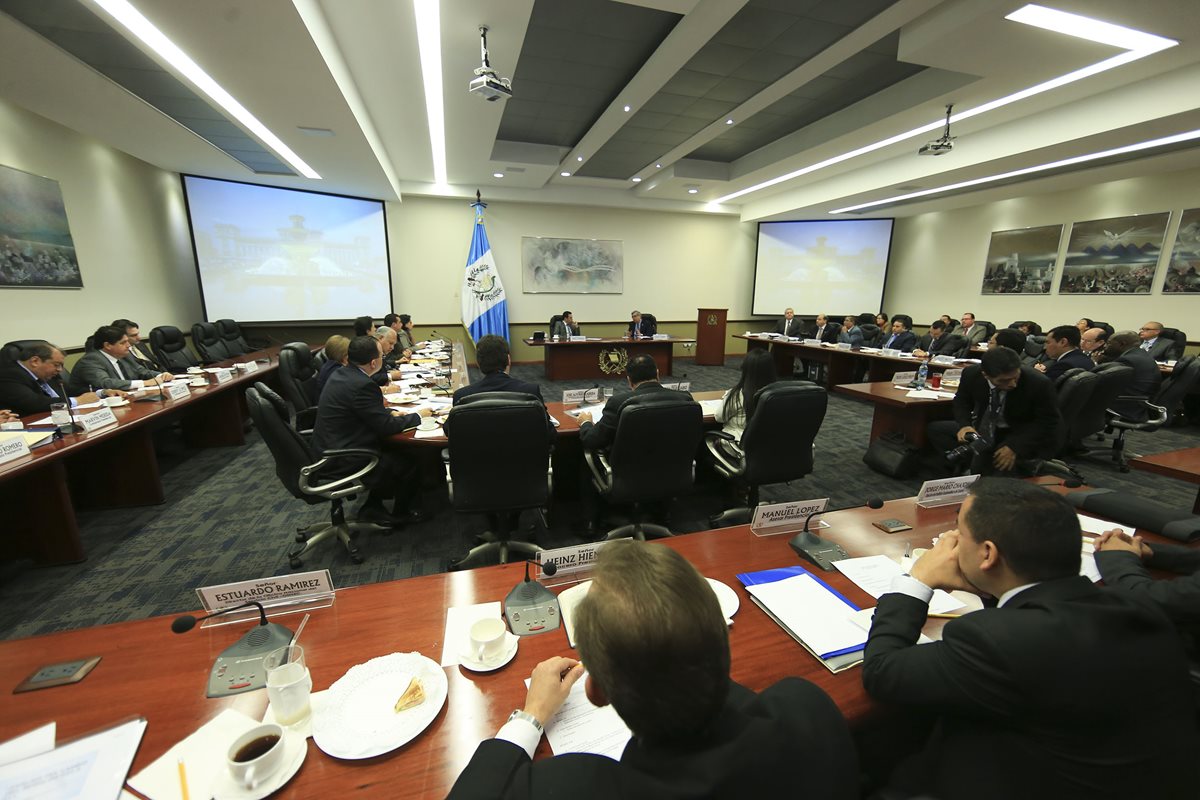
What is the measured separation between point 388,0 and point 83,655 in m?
A: 3.74

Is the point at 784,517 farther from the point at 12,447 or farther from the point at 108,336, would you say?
the point at 108,336

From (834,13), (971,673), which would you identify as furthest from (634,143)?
(971,673)

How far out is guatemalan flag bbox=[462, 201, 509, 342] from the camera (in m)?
8.47

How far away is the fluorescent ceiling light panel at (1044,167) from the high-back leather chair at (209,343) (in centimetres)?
1029

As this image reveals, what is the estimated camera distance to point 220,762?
77 cm

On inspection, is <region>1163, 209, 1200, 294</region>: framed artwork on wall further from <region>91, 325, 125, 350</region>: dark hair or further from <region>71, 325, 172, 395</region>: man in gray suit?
<region>91, 325, 125, 350</region>: dark hair

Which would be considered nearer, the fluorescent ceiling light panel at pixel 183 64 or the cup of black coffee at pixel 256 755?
the cup of black coffee at pixel 256 755

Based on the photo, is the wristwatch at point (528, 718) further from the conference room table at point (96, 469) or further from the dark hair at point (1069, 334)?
the dark hair at point (1069, 334)

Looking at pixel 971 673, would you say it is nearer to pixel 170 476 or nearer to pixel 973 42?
pixel 973 42

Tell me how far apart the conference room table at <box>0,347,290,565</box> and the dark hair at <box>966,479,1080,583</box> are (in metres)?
3.56

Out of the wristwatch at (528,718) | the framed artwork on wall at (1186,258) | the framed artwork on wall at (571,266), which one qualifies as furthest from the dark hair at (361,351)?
the framed artwork on wall at (1186,258)

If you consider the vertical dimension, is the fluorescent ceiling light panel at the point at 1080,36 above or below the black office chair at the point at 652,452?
above

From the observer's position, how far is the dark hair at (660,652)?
58 cm

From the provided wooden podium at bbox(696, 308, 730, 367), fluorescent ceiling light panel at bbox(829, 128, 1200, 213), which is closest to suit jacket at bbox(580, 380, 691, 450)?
fluorescent ceiling light panel at bbox(829, 128, 1200, 213)
